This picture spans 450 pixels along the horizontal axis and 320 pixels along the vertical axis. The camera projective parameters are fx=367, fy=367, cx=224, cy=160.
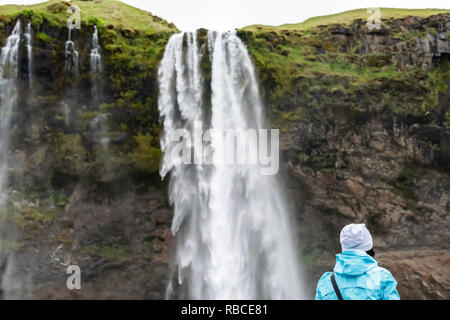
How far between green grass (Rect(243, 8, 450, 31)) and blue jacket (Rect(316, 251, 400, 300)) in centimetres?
1672

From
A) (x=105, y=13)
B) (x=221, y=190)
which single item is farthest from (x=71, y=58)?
(x=221, y=190)

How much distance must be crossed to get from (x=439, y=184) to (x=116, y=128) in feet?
46.2

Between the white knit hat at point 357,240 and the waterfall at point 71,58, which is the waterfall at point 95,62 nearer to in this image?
the waterfall at point 71,58

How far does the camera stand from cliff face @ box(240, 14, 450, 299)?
15508 mm

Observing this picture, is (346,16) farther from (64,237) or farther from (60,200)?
(64,237)

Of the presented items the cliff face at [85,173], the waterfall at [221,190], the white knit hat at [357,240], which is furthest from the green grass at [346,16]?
the white knit hat at [357,240]

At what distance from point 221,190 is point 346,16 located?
1263 centimetres

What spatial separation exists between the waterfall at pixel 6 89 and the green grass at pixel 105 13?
4.22ft

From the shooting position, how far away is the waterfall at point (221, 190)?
A: 604 inches

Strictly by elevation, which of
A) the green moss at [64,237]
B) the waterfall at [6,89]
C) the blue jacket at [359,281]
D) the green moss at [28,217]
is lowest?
the green moss at [64,237]

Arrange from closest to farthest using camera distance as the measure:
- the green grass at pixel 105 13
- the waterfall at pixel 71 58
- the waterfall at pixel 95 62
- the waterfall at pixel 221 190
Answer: the waterfall at pixel 221 190
the waterfall at pixel 71 58
the waterfall at pixel 95 62
the green grass at pixel 105 13

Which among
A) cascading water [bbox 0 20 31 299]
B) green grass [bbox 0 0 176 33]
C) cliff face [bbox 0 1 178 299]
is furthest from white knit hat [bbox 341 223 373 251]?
green grass [bbox 0 0 176 33]

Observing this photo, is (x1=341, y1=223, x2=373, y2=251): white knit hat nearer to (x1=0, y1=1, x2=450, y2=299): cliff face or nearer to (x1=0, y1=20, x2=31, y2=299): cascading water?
(x1=0, y1=1, x2=450, y2=299): cliff face

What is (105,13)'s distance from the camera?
63.8ft
